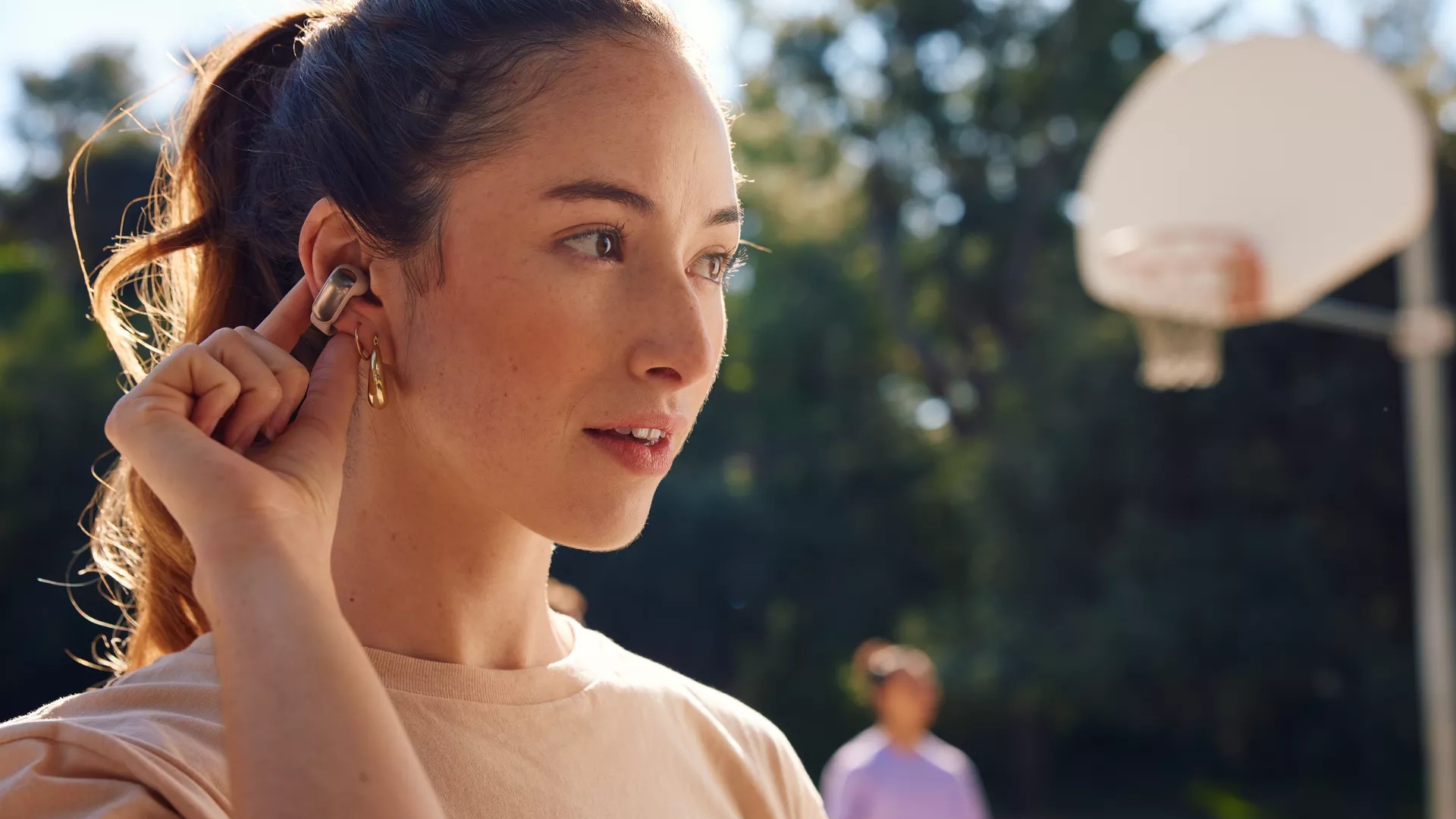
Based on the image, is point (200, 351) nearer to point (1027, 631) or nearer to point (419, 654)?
point (419, 654)

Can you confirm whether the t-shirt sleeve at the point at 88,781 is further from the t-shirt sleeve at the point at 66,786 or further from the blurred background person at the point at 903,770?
the blurred background person at the point at 903,770

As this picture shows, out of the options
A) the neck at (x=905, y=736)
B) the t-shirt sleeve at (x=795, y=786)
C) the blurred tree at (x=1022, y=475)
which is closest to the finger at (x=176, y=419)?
the t-shirt sleeve at (x=795, y=786)

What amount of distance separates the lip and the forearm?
0.91ft

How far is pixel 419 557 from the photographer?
48.1 inches

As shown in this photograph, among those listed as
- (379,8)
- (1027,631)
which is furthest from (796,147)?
(379,8)

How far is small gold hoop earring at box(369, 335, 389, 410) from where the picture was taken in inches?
46.2

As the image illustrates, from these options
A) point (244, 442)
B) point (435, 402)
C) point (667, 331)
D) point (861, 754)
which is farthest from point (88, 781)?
point (861, 754)

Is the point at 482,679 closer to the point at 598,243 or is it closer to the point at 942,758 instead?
the point at 598,243

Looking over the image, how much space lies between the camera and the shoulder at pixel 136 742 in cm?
94

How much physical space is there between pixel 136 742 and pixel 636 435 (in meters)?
0.45

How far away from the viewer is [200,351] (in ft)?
3.43

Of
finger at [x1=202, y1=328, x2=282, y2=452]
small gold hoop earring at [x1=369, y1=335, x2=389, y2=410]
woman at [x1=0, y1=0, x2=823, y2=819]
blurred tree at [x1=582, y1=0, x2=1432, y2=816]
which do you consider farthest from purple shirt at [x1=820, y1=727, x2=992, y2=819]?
blurred tree at [x1=582, y1=0, x2=1432, y2=816]

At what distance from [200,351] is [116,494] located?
0.39 metres

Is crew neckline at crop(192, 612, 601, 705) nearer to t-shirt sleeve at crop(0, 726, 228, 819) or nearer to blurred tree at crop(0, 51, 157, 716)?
t-shirt sleeve at crop(0, 726, 228, 819)
